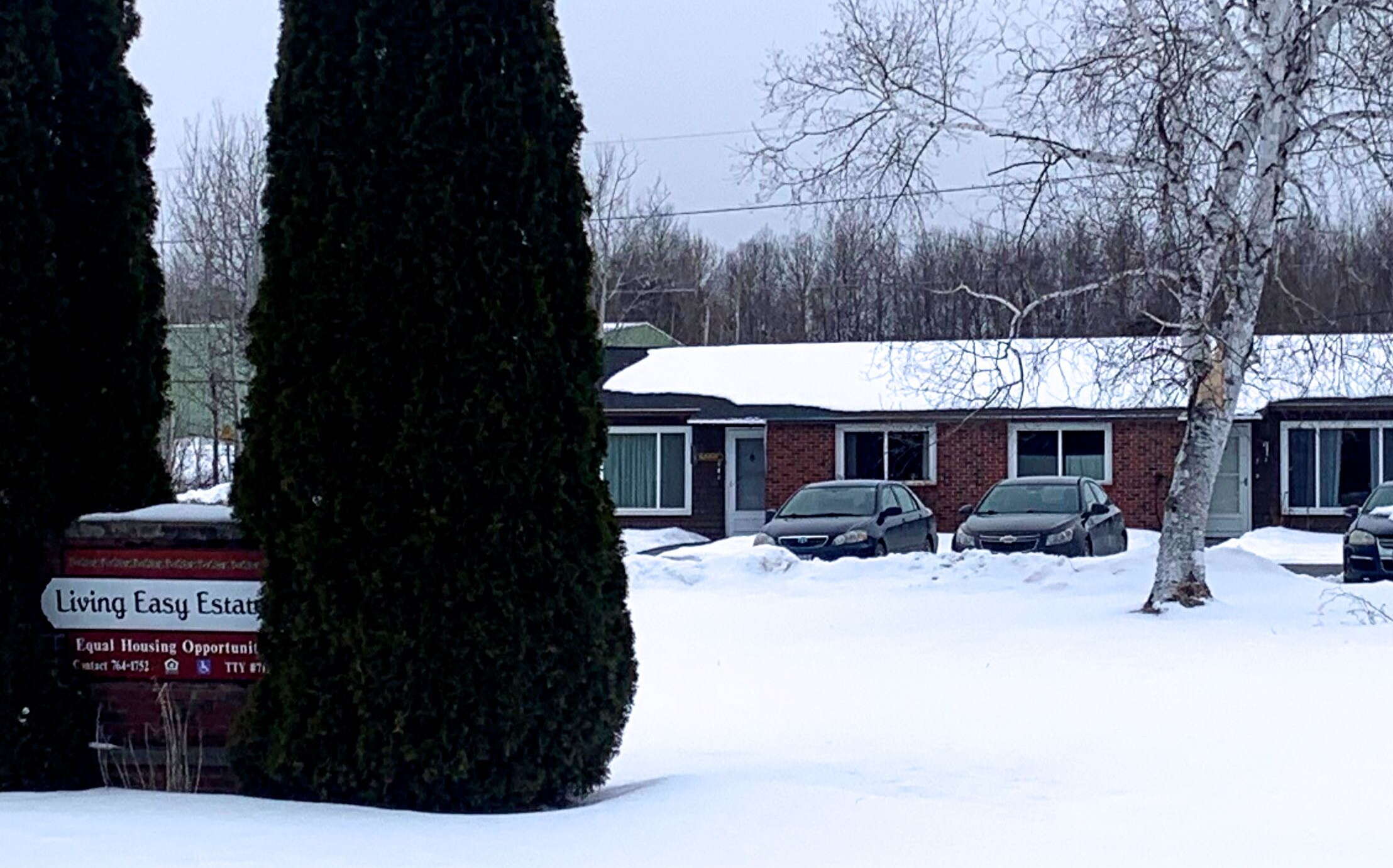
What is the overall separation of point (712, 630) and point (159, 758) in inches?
344

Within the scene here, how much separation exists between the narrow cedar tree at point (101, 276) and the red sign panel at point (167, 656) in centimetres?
69

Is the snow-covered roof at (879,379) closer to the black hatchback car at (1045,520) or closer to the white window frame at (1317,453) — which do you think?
the white window frame at (1317,453)

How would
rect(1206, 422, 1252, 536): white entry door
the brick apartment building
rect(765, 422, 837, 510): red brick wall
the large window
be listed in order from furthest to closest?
rect(765, 422, 837, 510): red brick wall < the large window < rect(1206, 422, 1252, 536): white entry door < the brick apartment building

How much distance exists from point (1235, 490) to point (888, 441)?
276 inches

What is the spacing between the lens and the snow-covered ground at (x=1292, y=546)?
2676 centimetres

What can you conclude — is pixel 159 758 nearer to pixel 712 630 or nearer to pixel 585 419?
pixel 585 419

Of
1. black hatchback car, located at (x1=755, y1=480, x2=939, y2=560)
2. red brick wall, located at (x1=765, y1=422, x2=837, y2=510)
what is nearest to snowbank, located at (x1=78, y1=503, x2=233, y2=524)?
black hatchback car, located at (x1=755, y1=480, x2=939, y2=560)

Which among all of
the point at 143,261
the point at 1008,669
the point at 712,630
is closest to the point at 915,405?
the point at 712,630

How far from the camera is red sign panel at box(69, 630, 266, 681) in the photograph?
7.50 meters

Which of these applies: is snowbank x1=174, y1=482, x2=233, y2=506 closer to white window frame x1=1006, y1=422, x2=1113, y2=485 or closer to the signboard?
white window frame x1=1006, y1=422, x2=1113, y2=485

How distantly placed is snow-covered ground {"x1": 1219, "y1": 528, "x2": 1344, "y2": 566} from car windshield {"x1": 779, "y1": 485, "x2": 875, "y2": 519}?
647cm

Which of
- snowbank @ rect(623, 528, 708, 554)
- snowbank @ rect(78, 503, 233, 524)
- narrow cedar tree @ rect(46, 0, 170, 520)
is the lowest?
snowbank @ rect(623, 528, 708, 554)

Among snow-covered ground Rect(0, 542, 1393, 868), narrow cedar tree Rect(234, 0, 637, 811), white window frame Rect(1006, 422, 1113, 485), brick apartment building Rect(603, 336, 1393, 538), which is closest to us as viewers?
snow-covered ground Rect(0, 542, 1393, 868)

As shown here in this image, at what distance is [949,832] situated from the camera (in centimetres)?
→ 669
